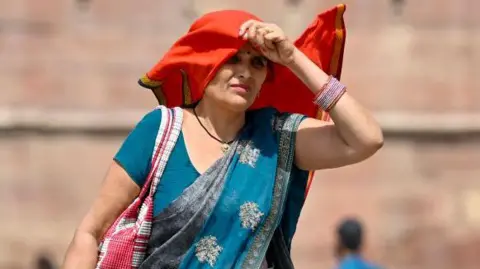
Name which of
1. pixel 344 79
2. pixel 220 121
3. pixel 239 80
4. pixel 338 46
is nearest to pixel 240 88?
pixel 239 80

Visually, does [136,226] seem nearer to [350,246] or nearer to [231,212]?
[231,212]

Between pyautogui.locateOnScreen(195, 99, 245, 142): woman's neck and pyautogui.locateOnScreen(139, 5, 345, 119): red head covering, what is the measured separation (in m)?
0.05

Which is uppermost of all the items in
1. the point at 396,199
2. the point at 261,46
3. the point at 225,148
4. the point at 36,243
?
the point at 261,46

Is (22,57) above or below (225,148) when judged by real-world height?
below

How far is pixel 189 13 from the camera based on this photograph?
30.8ft

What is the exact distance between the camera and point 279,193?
368 centimetres

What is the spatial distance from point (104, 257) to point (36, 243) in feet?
19.7

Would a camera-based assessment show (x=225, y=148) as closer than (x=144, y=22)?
Yes

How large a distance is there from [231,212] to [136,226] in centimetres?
27

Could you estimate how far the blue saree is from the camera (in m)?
3.60

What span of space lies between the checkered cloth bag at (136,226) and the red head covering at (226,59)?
0.65 feet

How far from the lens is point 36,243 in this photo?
9.52m

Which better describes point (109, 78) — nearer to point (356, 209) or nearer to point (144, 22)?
point (144, 22)

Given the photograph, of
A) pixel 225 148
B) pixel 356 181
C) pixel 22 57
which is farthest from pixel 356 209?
pixel 225 148
